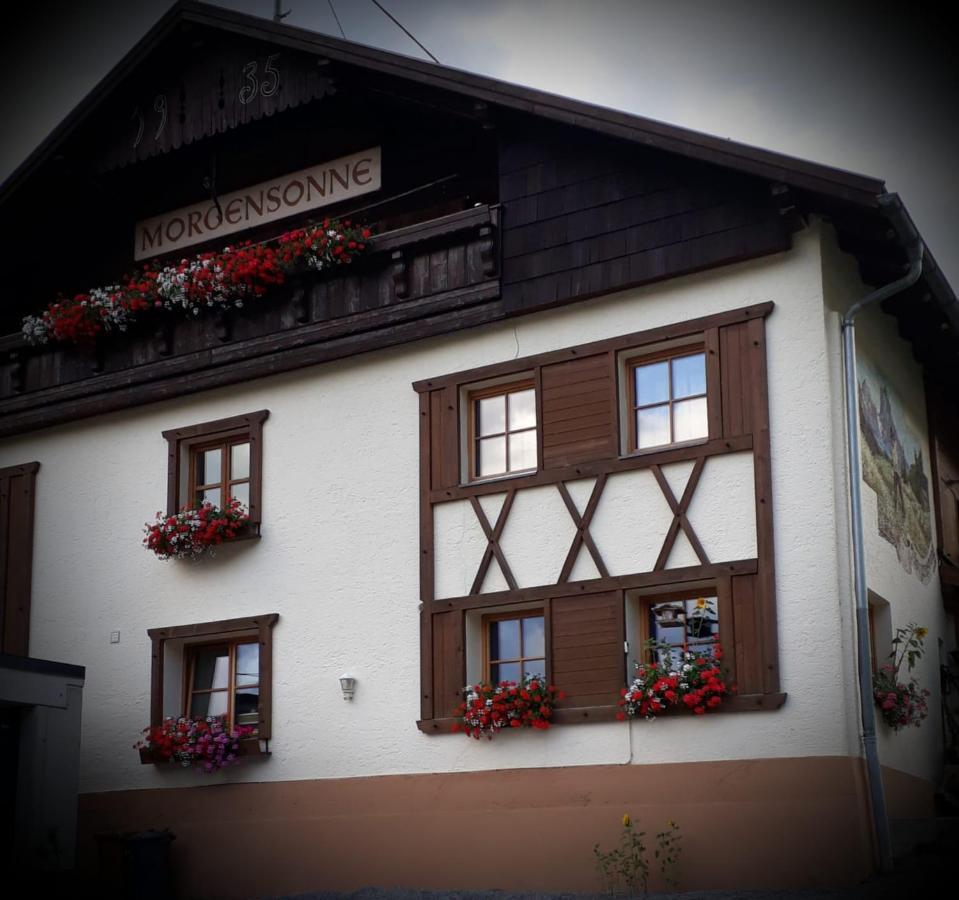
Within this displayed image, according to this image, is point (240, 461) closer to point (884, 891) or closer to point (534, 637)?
point (534, 637)

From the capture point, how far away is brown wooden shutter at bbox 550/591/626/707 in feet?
50.2

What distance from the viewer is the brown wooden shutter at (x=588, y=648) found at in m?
15.3

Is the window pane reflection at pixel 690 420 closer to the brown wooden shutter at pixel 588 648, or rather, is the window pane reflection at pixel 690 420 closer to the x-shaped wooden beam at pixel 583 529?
the x-shaped wooden beam at pixel 583 529

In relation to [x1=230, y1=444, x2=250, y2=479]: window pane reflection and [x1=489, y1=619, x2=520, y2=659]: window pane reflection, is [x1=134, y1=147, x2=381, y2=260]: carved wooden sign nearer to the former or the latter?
[x1=230, y1=444, x2=250, y2=479]: window pane reflection

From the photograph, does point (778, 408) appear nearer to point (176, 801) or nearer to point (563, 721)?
point (563, 721)

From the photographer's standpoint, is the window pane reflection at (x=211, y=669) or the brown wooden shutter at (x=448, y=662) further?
the window pane reflection at (x=211, y=669)

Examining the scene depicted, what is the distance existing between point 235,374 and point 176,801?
15.3 ft

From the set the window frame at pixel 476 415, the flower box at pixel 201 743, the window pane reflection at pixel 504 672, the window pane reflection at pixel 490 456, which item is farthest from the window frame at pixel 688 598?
the flower box at pixel 201 743

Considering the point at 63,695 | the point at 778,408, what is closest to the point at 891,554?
the point at 778,408

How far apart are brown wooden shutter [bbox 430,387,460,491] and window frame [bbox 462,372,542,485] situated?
5.2 inches

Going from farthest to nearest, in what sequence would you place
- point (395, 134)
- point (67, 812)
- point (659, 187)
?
point (395, 134), point (67, 812), point (659, 187)

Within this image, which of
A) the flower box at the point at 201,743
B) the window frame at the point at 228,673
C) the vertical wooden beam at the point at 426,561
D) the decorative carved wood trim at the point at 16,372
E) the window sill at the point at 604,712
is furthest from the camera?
the decorative carved wood trim at the point at 16,372

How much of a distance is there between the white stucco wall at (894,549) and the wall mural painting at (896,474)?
0.31ft

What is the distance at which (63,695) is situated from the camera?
17516mm
